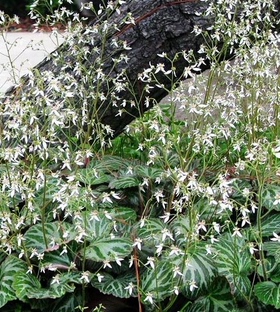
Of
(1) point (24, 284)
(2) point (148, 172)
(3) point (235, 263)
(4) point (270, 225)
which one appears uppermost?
(1) point (24, 284)

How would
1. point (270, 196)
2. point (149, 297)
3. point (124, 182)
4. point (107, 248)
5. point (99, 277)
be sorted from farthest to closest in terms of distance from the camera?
1. point (124, 182)
2. point (270, 196)
3. point (107, 248)
4. point (99, 277)
5. point (149, 297)

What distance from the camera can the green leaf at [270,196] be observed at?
8.20 ft

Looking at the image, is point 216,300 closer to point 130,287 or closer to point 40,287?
point 130,287

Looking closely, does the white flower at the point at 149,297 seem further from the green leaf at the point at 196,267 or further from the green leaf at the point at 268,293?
the green leaf at the point at 268,293

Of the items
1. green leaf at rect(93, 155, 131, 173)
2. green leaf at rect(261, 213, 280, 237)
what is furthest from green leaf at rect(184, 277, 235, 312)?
green leaf at rect(93, 155, 131, 173)

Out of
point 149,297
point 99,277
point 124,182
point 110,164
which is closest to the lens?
point 149,297

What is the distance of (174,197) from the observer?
8.82ft

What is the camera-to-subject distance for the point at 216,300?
2232 millimetres

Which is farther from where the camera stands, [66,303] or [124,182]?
[124,182]

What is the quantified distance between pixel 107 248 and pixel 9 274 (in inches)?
13.5

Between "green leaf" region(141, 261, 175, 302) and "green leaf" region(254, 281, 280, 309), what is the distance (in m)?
0.26

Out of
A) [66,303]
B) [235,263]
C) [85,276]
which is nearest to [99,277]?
[85,276]

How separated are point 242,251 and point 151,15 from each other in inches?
55.7

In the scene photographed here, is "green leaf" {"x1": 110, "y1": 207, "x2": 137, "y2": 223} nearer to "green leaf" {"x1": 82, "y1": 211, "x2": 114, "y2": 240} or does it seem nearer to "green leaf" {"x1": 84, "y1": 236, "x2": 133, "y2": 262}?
"green leaf" {"x1": 82, "y1": 211, "x2": 114, "y2": 240}
